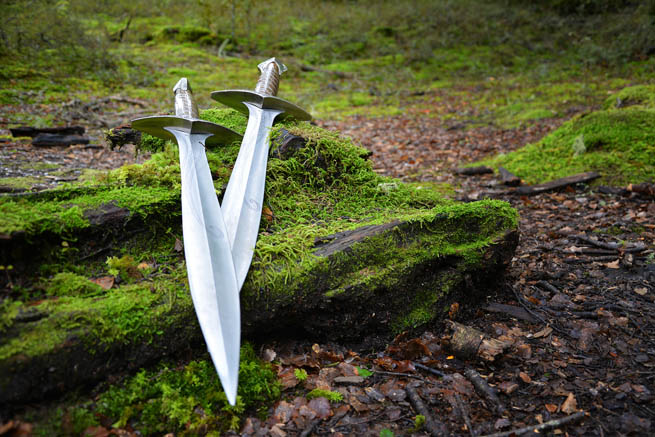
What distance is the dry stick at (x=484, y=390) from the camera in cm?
196

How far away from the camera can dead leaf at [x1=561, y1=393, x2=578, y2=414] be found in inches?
74.7

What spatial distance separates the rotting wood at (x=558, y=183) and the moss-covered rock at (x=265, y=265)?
2.38 meters

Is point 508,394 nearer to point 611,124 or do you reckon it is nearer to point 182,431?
point 182,431

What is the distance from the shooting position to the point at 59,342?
1686 millimetres

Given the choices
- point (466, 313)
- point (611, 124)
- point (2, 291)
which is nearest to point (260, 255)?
point (2, 291)

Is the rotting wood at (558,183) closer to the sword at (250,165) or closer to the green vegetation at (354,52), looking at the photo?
the sword at (250,165)

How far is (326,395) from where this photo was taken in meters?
2.01

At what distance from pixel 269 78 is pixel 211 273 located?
2263 millimetres

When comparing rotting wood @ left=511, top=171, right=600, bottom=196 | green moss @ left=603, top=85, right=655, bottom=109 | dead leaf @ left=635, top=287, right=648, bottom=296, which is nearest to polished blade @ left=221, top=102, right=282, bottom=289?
dead leaf @ left=635, top=287, right=648, bottom=296

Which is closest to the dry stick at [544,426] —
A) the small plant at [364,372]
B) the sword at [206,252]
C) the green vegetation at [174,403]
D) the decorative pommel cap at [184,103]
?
the small plant at [364,372]

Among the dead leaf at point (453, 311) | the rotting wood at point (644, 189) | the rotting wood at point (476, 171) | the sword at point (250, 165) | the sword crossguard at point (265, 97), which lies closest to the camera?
the sword at point (250, 165)

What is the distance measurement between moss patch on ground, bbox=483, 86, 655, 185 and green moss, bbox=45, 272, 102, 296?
518 centimetres

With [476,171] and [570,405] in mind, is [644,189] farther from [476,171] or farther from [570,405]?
[570,405]

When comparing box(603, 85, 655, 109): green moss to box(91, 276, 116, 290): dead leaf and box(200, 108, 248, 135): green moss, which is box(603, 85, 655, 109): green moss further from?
box(91, 276, 116, 290): dead leaf
